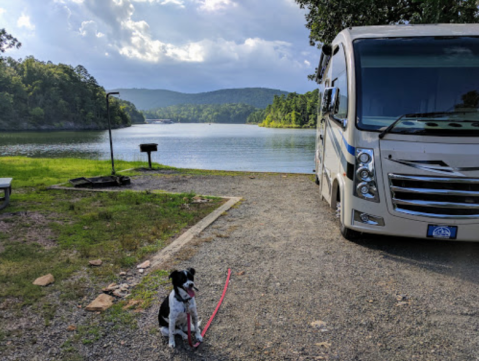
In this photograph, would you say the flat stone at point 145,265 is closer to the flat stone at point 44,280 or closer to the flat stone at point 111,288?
the flat stone at point 111,288

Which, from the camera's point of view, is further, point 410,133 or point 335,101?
point 335,101

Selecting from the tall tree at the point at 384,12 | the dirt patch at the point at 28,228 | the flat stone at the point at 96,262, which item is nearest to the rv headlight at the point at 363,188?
the flat stone at the point at 96,262

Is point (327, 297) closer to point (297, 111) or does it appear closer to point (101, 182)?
point (101, 182)

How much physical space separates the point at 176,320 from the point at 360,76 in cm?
435

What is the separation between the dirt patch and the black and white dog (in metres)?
3.33

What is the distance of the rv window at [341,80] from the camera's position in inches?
206

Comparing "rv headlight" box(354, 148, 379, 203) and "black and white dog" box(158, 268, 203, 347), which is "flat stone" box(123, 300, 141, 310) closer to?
"black and white dog" box(158, 268, 203, 347)

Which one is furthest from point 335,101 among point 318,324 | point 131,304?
point 131,304

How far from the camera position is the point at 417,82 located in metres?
4.98

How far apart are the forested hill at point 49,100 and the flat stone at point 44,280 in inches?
4408

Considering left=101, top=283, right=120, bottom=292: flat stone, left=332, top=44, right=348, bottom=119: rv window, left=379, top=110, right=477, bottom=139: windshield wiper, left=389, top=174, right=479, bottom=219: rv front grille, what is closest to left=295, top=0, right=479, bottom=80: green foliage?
left=332, top=44, right=348, bottom=119: rv window

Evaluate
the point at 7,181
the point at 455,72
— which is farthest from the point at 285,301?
the point at 7,181

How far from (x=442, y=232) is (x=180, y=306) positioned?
3.83 m

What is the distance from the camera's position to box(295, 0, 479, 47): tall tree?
1187cm
